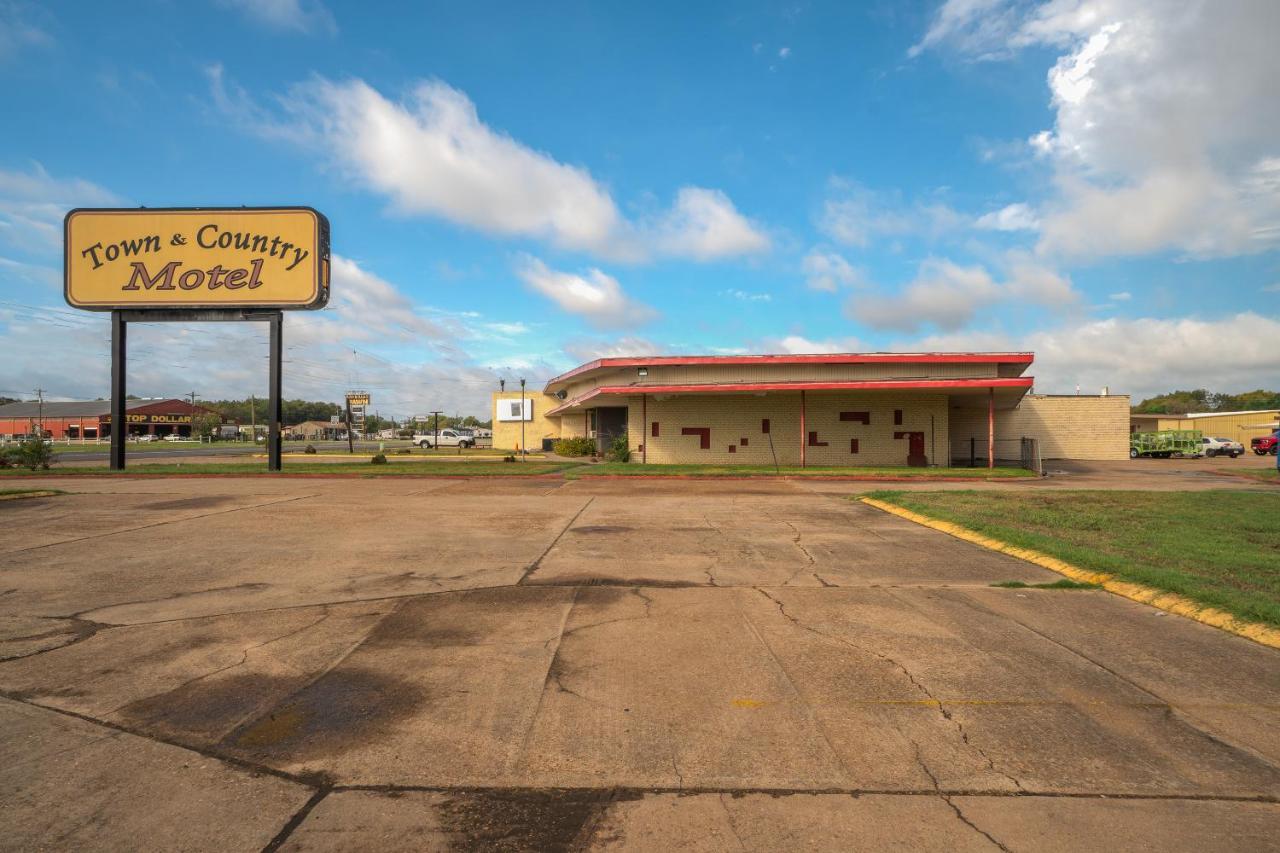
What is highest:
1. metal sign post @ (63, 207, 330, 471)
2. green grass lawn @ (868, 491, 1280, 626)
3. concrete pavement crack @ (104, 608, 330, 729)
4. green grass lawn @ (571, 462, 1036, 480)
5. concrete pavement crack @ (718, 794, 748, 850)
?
metal sign post @ (63, 207, 330, 471)

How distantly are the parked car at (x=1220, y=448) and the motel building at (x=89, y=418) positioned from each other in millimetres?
117614

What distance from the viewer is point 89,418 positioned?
9044cm

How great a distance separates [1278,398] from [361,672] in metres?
159

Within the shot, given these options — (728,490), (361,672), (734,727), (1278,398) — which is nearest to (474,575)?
(361,672)

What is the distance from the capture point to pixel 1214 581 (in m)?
7.33

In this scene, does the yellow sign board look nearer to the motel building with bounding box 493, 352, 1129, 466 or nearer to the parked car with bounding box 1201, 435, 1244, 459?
the motel building with bounding box 493, 352, 1129, 466

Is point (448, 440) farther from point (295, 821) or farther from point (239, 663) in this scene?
point (295, 821)

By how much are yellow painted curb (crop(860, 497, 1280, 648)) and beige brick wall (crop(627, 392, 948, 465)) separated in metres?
17.8

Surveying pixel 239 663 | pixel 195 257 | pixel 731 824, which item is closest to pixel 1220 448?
pixel 731 824

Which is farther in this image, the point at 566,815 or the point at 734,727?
the point at 734,727

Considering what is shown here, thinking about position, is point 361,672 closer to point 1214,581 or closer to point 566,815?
point 566,815

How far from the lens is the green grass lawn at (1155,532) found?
23.6 ft

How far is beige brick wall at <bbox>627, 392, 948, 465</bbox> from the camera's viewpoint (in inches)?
1158

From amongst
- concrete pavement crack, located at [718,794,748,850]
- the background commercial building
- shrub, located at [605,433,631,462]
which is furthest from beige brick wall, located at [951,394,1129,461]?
concrete pavement crack, located at [718,794,748,850]
